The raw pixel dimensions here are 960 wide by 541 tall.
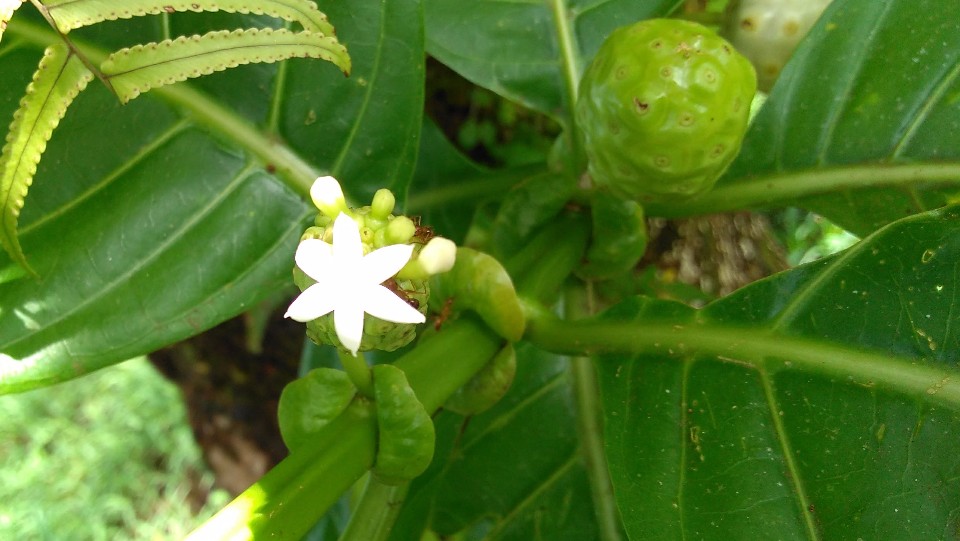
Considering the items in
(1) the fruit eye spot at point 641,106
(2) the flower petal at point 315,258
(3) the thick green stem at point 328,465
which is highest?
(1) the fruit eye spot at point 641,106

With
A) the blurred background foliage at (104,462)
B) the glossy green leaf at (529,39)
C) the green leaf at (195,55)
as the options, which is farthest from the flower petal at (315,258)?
the blurred background foliage at (104,462)

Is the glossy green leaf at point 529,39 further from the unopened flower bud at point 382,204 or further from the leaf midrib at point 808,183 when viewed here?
the unopened flower bud at point 382,204

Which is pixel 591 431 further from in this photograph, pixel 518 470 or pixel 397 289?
pixel 397 289

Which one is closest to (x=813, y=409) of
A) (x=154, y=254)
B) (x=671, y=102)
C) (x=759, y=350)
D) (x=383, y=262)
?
(x=759, y=350)

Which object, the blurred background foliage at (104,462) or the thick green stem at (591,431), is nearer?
the thick green stem at (591,431)

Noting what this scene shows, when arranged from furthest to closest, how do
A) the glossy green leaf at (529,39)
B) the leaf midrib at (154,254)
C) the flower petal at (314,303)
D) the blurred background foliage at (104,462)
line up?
the blurred background foliage at (104,462)
the glossy green leaf at (529,39)
the leaf midrib at (154,254)
the flower petal at (314,303)

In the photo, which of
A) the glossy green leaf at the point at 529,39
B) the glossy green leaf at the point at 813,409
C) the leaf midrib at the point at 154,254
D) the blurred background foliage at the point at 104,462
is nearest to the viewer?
the glossy green leaf at the point at 813,409

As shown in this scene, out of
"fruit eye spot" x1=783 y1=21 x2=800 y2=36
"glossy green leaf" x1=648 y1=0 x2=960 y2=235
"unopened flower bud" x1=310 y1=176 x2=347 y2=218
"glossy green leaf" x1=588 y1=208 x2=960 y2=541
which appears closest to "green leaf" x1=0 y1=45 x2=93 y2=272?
"unopened flower bud" x1=310 y1=176 x2=347 y2=218

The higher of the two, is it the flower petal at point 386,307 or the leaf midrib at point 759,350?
the flower petal at point 386,307
